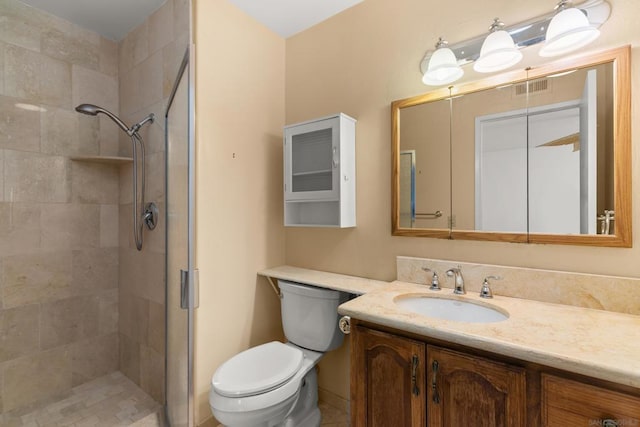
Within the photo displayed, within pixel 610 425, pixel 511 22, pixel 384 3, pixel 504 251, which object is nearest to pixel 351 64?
pixel 384 3

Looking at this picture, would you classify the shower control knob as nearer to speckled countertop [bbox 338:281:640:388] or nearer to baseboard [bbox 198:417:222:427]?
speckled countertop [bbox 338:281:640:388]

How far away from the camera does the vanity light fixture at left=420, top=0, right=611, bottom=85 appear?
1080 mm

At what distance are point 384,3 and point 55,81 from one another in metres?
2.07

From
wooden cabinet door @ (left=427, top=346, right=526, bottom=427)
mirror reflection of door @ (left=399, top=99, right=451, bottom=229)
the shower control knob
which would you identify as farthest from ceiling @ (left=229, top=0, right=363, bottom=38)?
wooden cabinet door @ (left=427, top=346, right=526, bottom=427)

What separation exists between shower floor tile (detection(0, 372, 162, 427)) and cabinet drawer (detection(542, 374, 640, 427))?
1834 mm

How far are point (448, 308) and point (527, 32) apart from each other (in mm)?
1226

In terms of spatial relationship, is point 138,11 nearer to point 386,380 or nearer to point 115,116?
point 115,116

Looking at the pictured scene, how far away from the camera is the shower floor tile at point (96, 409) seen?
1.62 meters

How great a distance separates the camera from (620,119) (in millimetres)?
1046

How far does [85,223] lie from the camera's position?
6.38 ft

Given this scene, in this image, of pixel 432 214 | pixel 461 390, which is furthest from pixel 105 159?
pixel 461 390

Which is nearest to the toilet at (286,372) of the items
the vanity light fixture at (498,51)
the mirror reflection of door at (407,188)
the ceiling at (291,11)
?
A: the mirror reflection of door at (407,188)

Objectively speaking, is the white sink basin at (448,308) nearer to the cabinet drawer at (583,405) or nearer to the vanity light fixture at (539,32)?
the cabinet drawer at (583,405)

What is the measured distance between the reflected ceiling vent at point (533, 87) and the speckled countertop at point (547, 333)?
88 centimetres
